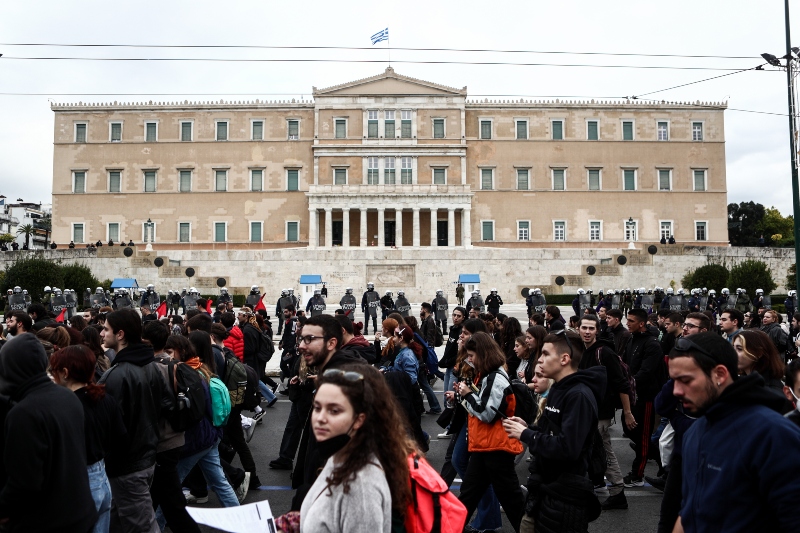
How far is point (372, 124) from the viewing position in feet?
160

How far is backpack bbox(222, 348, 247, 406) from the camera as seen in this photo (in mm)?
6203

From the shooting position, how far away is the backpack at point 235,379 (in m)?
6.20

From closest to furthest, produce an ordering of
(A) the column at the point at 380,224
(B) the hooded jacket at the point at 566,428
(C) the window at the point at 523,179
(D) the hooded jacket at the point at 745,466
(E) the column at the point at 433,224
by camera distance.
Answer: (D) the hooded jacket at the point at 745,466 → (B) the hooded jacket at the point at 566,428 → (A) the column at the point at 380,224 → (E) the column at the point at 433,224 → (C) the window at the point at 523,179

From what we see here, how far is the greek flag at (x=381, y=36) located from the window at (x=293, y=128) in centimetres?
1018

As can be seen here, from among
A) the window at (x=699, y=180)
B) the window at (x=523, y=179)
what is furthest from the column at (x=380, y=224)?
the window at (x=699, y=180)

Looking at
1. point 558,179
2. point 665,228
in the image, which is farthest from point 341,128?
point 665,228

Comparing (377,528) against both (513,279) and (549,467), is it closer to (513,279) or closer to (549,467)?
(549,467)

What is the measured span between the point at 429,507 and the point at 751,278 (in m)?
32.7

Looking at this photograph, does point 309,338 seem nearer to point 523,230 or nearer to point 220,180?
point 523,230

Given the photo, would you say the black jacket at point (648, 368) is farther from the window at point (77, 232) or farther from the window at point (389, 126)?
the window at point (77, 232)

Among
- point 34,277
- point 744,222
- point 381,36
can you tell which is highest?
point 381,36

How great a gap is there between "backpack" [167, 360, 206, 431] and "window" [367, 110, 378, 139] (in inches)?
1769

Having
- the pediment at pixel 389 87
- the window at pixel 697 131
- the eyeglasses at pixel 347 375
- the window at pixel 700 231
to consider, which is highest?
the pediment at pixel 389 87

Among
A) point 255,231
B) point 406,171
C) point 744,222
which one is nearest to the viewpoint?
point 406,171
